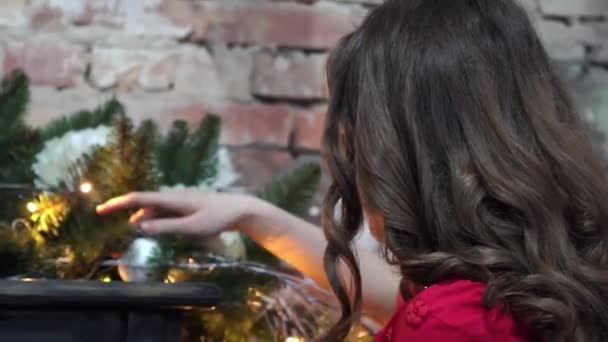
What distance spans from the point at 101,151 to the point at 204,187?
0.13m

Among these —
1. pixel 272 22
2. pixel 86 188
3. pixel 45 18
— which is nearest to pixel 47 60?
pixel 45 18

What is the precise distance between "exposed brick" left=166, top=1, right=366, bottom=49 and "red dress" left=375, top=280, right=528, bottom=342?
65 centimetres

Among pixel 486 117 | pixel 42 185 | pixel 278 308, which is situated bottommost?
pixel 278 308

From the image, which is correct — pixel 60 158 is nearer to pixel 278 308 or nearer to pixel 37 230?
pixel 37 230

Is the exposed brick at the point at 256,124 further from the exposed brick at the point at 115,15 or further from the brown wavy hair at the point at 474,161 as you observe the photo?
the brown wavy hair at the point at 474,161

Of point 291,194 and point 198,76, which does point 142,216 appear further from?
point 198,76

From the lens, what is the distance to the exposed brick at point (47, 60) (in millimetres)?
1325

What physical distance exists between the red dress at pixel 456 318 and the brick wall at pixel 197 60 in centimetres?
60

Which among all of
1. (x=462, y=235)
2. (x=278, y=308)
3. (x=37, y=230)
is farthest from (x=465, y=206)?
(x=37, y=230)

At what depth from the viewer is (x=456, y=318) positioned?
78 cm

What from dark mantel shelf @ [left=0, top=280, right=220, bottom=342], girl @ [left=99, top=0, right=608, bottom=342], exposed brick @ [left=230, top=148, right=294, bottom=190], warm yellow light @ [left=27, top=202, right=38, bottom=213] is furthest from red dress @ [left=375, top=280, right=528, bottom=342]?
exposed brick @ [left=230, top=148, right=294, bottom=190]

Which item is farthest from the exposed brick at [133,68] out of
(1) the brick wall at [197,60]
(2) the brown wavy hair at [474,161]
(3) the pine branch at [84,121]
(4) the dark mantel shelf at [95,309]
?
(4) the dark mantel shelf at [95,309]

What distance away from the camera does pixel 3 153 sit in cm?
103

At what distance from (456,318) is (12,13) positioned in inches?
31.0
